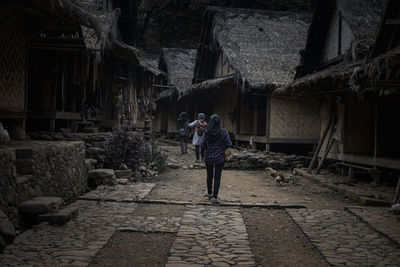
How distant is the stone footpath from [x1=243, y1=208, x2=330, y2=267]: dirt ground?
1.28 m

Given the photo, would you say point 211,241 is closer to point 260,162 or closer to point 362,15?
point 260,162

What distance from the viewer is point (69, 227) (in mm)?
5301

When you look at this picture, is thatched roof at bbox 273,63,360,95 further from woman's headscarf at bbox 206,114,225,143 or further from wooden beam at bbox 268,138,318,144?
woman's headscarf at bbox 206,114,225,143

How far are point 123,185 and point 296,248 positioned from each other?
4993 mm

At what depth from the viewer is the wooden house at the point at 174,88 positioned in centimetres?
2348

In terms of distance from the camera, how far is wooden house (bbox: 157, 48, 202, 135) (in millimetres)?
23484

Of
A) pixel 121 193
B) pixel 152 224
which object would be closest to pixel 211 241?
pixel 152 224

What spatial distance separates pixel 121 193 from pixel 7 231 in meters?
3.50

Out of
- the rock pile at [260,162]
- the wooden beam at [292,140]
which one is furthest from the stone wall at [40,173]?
the wooden beam at [292,140]

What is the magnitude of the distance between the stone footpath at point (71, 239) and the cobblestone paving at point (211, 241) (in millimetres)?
512

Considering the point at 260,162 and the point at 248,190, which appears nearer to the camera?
the point at 248,190

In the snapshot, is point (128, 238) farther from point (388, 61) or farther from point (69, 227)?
point (388, 61)

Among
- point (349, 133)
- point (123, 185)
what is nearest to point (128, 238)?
point (123, 185)

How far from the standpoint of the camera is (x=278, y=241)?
5160 mm
